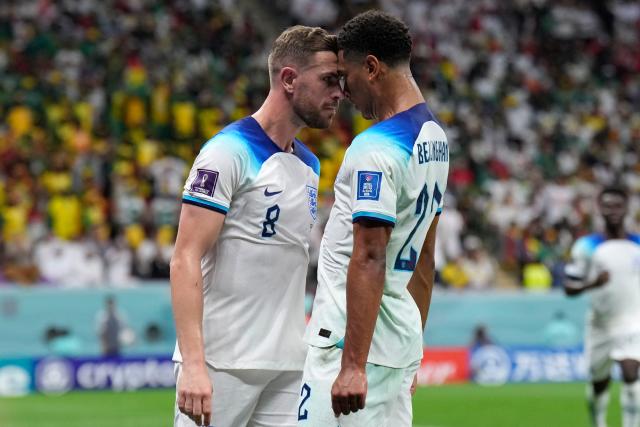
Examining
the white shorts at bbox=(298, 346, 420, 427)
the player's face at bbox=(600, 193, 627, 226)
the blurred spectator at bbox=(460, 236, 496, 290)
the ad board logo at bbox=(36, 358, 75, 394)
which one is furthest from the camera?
the blurred spectator at bbox=(460, 236, 496, 290)

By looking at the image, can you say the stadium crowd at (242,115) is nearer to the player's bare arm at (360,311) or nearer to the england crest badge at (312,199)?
the england crest badge at (312,199)

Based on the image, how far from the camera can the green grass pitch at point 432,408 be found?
14.1 metres

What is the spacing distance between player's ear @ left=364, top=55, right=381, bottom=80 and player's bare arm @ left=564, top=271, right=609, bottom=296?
23.5ft

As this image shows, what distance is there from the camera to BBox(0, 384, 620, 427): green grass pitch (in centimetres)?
1406

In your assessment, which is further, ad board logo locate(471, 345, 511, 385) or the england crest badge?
→ ad board logo locate(471, 345, 511, 385)

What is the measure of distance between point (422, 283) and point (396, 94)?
0.95 m

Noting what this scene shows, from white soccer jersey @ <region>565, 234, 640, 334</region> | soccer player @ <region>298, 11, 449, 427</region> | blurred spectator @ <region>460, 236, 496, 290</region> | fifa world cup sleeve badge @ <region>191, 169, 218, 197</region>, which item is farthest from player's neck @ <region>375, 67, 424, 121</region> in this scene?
blurred spectator @ <region>460, 236, 496, 290</region>

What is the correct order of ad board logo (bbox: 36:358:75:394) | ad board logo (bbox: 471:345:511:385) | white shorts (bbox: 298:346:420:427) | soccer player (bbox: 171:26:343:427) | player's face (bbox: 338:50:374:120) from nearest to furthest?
white shorts (bbox: 298:346:420:427) < player's face (bbox: 338:50:374:120) < soccer player (bbox: 171:26:343:427) < ad board logo (bbox: 36:358:75:394) < ad board logo (bbox: 471:345:511:385)

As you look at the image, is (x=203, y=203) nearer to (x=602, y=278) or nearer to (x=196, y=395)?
(x=196, y=395)

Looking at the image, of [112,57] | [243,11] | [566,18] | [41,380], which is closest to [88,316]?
[41,380]

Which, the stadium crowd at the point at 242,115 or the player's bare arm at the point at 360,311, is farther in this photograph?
the stadium crowd at the point at 242,115

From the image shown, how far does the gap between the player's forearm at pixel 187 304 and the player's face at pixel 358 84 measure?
37.0 inches

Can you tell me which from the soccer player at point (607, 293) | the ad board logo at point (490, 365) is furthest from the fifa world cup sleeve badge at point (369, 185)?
the ad board logo at point (490, 365)

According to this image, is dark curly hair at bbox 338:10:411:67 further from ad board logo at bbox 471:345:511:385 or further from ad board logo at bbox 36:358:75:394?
ad board logo at bbox 471:345:511:385
